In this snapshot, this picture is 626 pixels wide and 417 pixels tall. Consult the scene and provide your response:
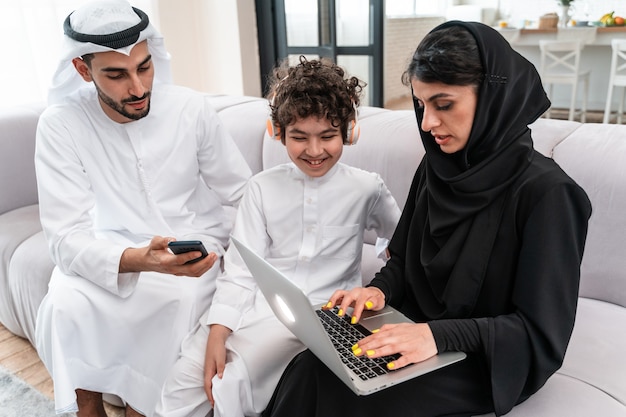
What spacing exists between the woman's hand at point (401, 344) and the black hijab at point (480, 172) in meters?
0.15

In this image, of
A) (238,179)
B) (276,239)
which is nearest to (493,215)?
(276,239)

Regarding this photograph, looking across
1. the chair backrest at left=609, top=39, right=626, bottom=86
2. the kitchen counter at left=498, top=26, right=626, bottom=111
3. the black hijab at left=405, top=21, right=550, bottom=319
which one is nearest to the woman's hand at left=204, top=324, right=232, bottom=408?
the black hijab at left=405, top=21, right=550, bottom=319

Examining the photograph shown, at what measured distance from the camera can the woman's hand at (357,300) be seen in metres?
1.19

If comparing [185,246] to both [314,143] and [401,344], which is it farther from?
Result: [401,344]

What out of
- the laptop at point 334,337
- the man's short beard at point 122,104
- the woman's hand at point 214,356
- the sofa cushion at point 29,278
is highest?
the man's short beard at point 122,104

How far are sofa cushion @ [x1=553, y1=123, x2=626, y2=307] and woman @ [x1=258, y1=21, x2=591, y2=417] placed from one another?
51 cm

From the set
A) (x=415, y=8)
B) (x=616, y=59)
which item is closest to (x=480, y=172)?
(x=616, y=59)

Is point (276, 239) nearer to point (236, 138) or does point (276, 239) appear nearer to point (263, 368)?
point (263, 368)

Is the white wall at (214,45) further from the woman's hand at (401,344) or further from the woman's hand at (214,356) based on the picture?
the woman's hand at (401,344)

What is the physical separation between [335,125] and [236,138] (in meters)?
1.00

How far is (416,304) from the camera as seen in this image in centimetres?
137

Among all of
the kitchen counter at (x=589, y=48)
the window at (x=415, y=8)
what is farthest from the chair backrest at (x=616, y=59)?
the window at (x=415, y=8)

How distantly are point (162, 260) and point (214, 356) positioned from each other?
0.93ft

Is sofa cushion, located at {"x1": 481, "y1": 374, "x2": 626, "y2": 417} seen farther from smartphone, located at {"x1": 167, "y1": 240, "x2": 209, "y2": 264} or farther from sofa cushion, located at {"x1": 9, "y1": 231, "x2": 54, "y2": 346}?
sofa cushion, located at {"x1": 9, "y1": 231, "x2": 54, "y2": 346}
